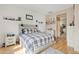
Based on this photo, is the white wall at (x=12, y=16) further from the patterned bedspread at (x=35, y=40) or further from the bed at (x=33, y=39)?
the patterned bedspread at (x=35, y=40)

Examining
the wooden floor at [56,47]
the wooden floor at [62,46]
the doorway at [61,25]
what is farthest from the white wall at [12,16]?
the wooden floor at [62,46]

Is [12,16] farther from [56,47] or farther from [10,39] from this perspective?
[56,47]

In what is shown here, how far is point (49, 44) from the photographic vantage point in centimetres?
167

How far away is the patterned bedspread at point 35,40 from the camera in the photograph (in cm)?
155

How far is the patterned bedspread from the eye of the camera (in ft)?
5.10

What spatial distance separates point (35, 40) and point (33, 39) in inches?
1.9

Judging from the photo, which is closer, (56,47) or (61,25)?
(61,25)

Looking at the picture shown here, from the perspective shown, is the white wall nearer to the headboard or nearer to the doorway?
the headboard

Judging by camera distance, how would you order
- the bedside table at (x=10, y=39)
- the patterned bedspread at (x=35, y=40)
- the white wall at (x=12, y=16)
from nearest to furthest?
the white wall at (x=12, y=16) < the bedside table at (x=10, y=39) < the patterned bedspread at (x=35, y=40)

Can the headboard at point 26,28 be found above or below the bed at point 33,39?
above

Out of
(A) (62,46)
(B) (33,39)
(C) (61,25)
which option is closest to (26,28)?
(B) (33,39)

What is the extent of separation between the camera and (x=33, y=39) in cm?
159

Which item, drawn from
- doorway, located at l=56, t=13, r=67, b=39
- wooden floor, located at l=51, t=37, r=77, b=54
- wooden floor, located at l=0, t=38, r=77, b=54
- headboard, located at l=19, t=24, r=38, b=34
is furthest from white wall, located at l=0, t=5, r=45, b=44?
wooden floor, located at l=51, t=37, r=77, b=54
